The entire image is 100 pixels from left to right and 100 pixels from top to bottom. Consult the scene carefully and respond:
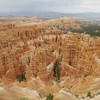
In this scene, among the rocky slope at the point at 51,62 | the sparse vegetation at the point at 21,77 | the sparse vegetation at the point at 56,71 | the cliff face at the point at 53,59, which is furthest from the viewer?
the sparse vegetation at the point at 21,77

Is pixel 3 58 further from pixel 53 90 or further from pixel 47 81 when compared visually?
pixel 53 90

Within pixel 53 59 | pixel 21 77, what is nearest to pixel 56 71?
pixel 53 59

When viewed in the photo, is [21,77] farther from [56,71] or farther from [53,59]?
[53,59]

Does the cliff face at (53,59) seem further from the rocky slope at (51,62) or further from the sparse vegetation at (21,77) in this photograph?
the sparse vegetation at (21,77)

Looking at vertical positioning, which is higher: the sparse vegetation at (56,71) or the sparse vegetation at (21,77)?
the sparse vegetation at (56,71)

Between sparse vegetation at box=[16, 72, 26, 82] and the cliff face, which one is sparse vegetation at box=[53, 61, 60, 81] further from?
sparse vegetation at box=[16, 72, 26, 82]

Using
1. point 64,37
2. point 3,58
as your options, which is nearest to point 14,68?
point 3,58

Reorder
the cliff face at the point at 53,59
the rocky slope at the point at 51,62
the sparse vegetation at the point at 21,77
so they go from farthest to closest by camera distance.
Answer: the sparse vegetation at the point at 21,77 < the cliff face at the point at 53,59 < the rocky slope at the point at 51,62

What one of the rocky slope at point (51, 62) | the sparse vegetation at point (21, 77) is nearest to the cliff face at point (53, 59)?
the rocky slope at point (51, 62)

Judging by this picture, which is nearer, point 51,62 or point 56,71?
point 56,71
